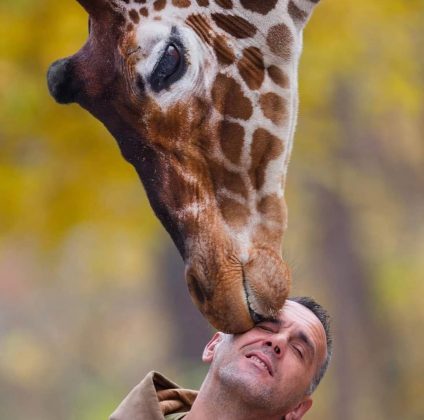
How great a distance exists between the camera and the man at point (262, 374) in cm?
414

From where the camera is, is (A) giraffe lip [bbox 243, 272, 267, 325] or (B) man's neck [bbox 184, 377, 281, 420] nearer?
(A) giraffe lip [bbox 243, 272, 267, 325]

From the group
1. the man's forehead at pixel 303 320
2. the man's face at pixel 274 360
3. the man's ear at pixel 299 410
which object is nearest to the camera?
the man's face at pixel 274 360

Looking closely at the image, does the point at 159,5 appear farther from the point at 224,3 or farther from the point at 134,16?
the point at 224,3

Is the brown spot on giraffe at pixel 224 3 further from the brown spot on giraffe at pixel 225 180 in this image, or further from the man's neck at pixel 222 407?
the man's neck at pixel 222 407

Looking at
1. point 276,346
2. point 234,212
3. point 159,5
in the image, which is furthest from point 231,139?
point 276,346

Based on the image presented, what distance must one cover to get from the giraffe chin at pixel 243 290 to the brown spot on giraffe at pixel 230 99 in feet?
1.36

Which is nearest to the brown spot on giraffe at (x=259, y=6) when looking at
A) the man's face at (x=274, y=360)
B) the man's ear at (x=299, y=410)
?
the man's face at (x=274, y=360)

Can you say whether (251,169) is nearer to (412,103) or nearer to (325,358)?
(325,358)

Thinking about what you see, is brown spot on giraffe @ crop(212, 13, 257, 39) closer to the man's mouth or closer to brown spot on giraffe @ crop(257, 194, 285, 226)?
brown spot on giraffe @ crop(257, 194, 285, 226)

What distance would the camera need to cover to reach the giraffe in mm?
3734

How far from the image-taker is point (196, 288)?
148 inches

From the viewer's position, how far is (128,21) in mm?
3832

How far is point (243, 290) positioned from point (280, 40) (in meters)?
0.77

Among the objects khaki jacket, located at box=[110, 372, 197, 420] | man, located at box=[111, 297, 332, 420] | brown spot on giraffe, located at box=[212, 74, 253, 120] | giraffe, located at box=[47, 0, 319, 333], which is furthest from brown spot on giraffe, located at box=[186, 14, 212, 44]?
khaki jacket, located at box=[110, 372, 197, 420]
